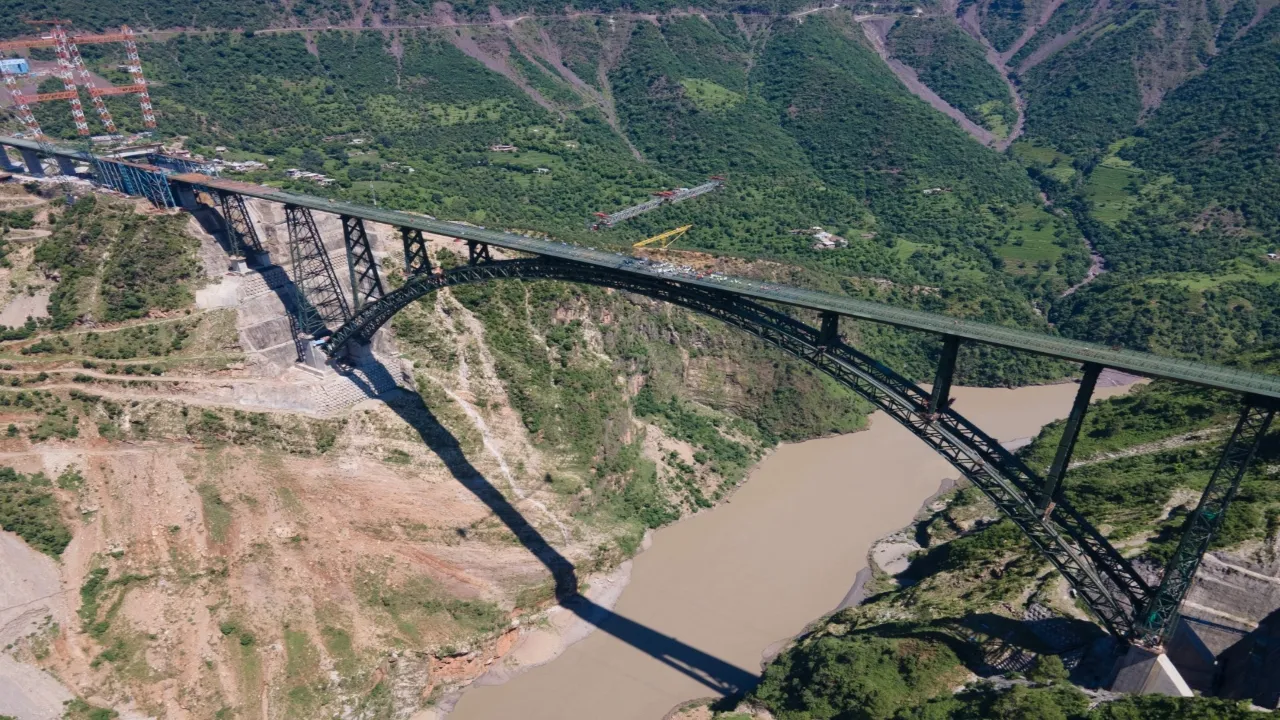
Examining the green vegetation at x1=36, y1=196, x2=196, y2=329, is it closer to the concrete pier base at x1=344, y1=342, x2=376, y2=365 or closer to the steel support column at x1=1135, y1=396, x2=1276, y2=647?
the concrete pier base at x1=344, y1=342, x2=376, y2=365

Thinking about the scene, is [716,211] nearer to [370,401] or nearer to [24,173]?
[370,401]

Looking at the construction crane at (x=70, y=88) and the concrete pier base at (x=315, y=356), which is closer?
the concrete pier base at (x=315, y=356)

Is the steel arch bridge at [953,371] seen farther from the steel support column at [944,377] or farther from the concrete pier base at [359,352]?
the concrete pier base at [359,352]

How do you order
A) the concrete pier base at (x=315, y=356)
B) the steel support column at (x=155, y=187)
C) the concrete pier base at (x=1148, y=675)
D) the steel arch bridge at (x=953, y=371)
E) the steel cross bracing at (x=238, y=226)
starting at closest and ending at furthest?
1. the steel arch bridge at (x=953, y=371)
2. the concrete pier base at (x=1148, y=675)
3. the concrete pier base at (x=315, y=356)
4. the steel cross bracing at (x=238, y=226)
5. the steel support column at (x=155, y=187)

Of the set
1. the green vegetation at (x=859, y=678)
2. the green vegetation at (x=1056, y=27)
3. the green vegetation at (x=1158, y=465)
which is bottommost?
the green vegetation at (x=859, y=678)

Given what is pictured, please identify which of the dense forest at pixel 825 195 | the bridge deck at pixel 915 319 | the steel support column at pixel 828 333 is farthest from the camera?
the dense forest at pixel 825 195

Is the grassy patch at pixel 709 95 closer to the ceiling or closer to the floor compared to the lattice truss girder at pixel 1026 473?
closer to the ceiling

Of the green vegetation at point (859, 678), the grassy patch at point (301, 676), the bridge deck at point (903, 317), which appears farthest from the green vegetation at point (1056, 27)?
the grassy patch at point (301, 676)

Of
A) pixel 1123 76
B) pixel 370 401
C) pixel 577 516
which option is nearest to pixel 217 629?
pixel 370 401
